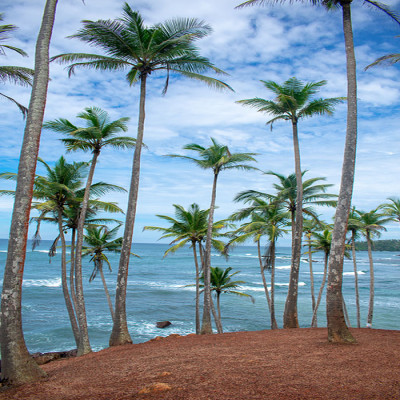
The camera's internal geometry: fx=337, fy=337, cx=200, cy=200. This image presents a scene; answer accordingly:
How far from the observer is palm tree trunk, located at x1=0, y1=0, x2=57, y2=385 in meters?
5.98

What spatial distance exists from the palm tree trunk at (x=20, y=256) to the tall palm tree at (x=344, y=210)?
6.51 metres

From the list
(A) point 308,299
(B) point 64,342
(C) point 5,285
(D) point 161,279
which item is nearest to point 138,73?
(C) point 5,285

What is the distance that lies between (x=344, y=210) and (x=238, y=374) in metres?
4.81

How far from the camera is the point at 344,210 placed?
8258 mm

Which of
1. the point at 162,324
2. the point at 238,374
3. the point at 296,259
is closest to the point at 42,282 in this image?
the point at 162,324

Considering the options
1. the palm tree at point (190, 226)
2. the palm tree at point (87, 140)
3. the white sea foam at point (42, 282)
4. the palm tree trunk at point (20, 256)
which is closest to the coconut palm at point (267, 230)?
the palm tree at point (190, 226)

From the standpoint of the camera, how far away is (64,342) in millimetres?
21312

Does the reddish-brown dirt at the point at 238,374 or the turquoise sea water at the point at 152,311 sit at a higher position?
the reddish-brown dirt at the point at 238,374

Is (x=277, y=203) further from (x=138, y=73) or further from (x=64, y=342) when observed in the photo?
(x=64, y=342)

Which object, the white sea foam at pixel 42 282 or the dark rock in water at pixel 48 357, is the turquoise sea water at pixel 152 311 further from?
the dark rock in water at pixel 48 357

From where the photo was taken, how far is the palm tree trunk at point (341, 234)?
8070 mm

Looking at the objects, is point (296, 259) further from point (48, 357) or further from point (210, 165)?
point (48, 357)

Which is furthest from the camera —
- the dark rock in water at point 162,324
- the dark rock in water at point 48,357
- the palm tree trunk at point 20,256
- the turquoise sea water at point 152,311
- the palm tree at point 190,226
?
the dark rock in water at point 162,324

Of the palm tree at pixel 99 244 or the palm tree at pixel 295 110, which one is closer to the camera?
the palm tree at pixel 295 110
